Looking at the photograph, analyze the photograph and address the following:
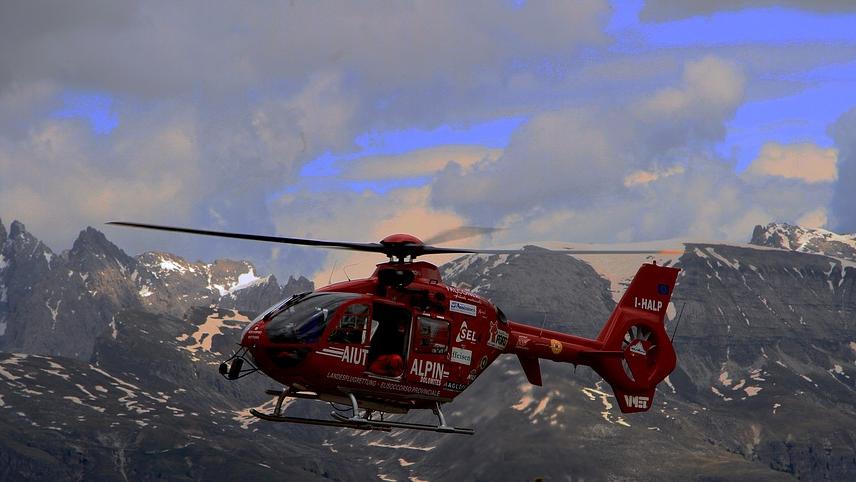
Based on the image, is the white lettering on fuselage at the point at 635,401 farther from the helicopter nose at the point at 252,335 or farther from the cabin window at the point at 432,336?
the helicopter nose at the point at 252,335

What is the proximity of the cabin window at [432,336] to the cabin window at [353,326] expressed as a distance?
4412 millimetres

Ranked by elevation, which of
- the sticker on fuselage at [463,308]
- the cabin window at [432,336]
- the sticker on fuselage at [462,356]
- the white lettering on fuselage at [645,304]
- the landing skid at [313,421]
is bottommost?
the landing skid at [313,421]

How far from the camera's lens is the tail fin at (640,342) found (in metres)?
107

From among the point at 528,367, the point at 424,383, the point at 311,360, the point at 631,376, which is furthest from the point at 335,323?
the point at 631,376

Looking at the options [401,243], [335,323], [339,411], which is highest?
[401,243]

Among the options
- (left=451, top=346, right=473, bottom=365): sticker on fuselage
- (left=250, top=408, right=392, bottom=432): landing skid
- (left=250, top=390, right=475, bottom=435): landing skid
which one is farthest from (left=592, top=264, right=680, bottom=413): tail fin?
(left=250, top=408, right=392, bottom=432): landing skid

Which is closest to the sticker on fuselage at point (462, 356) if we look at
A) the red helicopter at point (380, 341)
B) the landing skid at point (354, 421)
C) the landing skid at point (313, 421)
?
the red helicopter at point (380, 341)

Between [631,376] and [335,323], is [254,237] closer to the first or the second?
[335,323]

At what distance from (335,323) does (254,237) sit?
7.63m

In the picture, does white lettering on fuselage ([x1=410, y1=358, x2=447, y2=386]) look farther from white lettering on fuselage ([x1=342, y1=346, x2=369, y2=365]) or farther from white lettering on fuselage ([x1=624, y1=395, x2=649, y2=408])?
white lettering on fuselage ([x1=624, y1=395, x2=649, y2=408])

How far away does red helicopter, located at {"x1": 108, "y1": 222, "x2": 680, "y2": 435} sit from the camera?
8362cm

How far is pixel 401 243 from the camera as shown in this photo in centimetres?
8938

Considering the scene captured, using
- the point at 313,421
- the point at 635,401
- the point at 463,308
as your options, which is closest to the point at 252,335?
the point at 313,421

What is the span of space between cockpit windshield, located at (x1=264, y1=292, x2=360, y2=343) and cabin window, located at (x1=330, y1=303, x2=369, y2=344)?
2.54 ft
